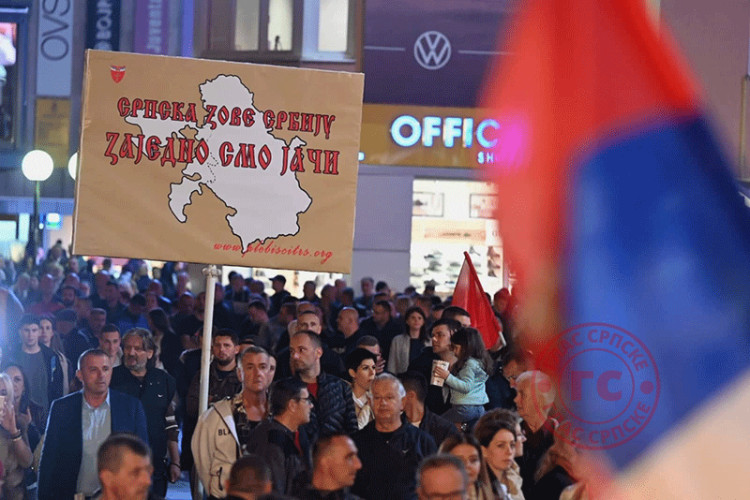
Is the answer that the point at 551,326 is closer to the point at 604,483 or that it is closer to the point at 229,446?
the point at 604,483

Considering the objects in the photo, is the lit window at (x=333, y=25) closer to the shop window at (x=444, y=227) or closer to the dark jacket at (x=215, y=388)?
the shop window at (x=444, y=227)

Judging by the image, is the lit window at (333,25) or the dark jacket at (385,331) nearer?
the dark jacket at (385,331)

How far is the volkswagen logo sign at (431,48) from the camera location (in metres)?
27.7

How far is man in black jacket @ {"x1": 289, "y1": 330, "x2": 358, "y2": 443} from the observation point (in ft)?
30.0

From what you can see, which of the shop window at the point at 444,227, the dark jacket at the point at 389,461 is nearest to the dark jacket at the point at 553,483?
the dark jacket at the point at 389,461

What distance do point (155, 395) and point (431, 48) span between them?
18.8 m

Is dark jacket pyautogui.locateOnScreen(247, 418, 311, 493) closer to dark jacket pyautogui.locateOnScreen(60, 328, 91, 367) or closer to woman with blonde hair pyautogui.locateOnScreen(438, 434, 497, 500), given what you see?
woman with blonde hair pyautogui.locateOnScreen(438, 434, 497, 500)

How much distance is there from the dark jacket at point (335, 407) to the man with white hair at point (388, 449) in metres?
1.22

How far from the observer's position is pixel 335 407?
30.1ft

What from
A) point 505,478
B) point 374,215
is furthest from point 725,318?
point 374,215

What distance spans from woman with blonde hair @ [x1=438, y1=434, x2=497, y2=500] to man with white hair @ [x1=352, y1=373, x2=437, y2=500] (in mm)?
620

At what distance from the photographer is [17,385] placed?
387 inches

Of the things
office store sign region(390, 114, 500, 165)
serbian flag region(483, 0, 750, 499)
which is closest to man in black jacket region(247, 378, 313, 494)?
serbian flag region(483, 0, 750, 499)

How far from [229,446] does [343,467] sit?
1.72 m
